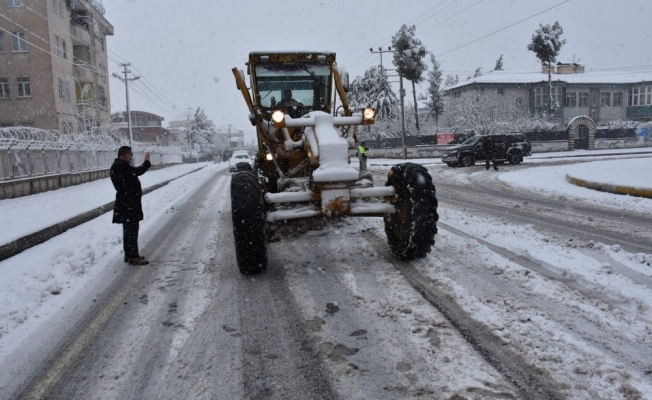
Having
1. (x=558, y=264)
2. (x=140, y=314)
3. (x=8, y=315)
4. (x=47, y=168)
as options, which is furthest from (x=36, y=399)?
(x=47, y=168)

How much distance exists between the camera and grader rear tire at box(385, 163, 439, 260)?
5.64 metres

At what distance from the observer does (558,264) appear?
5324 millimetres

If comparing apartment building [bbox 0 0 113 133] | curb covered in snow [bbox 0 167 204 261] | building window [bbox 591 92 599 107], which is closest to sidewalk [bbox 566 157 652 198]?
curb covered in snow [bbox 0 167 204 261]

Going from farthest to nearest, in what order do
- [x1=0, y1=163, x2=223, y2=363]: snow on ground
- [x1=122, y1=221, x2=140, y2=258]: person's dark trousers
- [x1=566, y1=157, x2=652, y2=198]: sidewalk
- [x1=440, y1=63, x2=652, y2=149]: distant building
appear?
[x1=440, y1=63, x2=652, y2=149]: distant building → [x1=566, y1=157, x2=652, y2=198]: sidewalk → [x1=122, y1=221, x2=140, y2=258]: person's dark trousers → [x1=0, y1=163, x2=223, y2=363]: snow on ground

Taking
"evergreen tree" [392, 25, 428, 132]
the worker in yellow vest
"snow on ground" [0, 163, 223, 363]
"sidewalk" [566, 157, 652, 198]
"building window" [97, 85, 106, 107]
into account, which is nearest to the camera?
"snow on ground" [0, 163, 223, 363]

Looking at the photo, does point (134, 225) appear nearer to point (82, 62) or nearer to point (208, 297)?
point (208, 297)

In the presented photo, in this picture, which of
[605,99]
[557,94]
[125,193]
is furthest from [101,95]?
[605,99]

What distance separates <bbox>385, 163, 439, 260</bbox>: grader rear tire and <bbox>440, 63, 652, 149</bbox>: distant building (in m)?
51.7

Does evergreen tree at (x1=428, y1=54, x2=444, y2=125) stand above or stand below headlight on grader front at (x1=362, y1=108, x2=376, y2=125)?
above

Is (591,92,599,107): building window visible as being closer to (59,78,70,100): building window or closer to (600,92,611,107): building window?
(600,92,611,107): building window

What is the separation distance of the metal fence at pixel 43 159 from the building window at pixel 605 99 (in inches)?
2378

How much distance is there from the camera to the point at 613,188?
12.7m

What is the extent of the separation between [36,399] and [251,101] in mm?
5598

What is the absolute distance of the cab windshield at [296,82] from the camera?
7.87 metres
